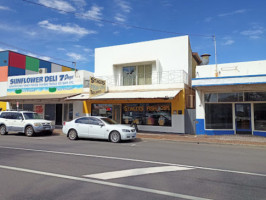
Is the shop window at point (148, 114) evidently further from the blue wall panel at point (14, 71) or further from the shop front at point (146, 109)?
the blue wall panel at point (14, 71)

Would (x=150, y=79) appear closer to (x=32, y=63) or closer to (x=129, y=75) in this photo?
(x=129, y=75)

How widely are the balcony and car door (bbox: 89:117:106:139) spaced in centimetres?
589

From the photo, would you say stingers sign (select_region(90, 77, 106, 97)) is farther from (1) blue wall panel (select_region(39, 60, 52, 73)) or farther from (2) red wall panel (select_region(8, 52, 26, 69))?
(1) blue wall panel (select_region(39, 60, 52, 73))

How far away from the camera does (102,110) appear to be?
19.2m

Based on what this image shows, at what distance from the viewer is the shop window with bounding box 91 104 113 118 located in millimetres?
18997

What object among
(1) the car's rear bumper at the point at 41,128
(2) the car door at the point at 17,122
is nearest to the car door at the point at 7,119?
(2) the car door at the point at 17,122

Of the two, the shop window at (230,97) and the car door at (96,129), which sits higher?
the shop window at (230,97)

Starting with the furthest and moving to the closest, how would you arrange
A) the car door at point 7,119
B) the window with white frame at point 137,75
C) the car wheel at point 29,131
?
1. the window with white frame at point 137,75
2. the car door at point 7,119
3. the car wheel at point 29,131

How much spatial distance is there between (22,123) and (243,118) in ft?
49.8

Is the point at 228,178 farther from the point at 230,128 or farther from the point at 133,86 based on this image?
the point at 133,86

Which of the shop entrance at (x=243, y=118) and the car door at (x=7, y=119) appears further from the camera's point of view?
the car door at (x=7, y=119)

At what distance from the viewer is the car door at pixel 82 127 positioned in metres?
12.8

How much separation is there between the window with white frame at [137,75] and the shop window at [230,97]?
5550mm

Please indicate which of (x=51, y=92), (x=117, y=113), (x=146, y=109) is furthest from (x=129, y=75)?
(x=51, y=92)
